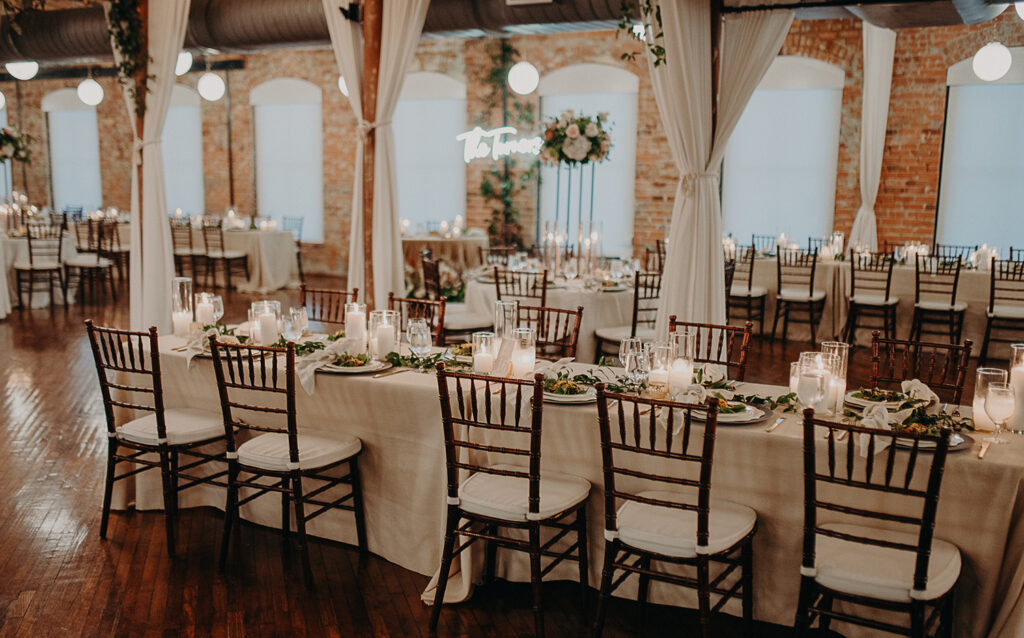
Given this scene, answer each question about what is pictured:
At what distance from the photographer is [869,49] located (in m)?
9.30

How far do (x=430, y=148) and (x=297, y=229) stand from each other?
2565 millimetres

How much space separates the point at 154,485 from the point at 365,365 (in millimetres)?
1343

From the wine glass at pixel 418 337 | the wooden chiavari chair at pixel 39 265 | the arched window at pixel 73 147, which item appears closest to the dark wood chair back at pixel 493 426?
the wine glass at pixel 418 337

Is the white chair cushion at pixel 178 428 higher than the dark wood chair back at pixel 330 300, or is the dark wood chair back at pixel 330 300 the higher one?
the dark wood chair back at pixel 330 300

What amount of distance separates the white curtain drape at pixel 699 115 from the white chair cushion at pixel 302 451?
2198 millimetres

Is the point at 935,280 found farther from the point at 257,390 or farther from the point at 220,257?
the point at 220,257

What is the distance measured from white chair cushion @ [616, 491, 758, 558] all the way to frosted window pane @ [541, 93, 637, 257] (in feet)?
27.5

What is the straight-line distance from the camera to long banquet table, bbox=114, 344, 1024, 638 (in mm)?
2688

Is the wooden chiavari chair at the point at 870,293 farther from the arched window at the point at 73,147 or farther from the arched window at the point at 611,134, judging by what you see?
the arched window at the point at 73,147

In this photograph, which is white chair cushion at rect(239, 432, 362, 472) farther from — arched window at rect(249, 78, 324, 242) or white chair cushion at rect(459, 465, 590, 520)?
arched window at rect(249, 78, 324, 242)

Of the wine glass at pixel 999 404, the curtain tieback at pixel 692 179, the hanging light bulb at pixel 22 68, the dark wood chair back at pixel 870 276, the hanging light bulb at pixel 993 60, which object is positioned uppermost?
the hanging light bulb at pixel 22 68

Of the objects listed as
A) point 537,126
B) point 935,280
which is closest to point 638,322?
point 935,280

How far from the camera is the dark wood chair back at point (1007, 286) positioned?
289 inches

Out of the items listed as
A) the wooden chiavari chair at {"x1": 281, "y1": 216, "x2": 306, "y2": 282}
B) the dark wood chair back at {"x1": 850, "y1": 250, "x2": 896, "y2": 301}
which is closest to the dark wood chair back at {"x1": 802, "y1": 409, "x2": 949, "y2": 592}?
the dark wood chair back at {"x1": 850, "y1": 250, "x2": 896, "y2": 301}
